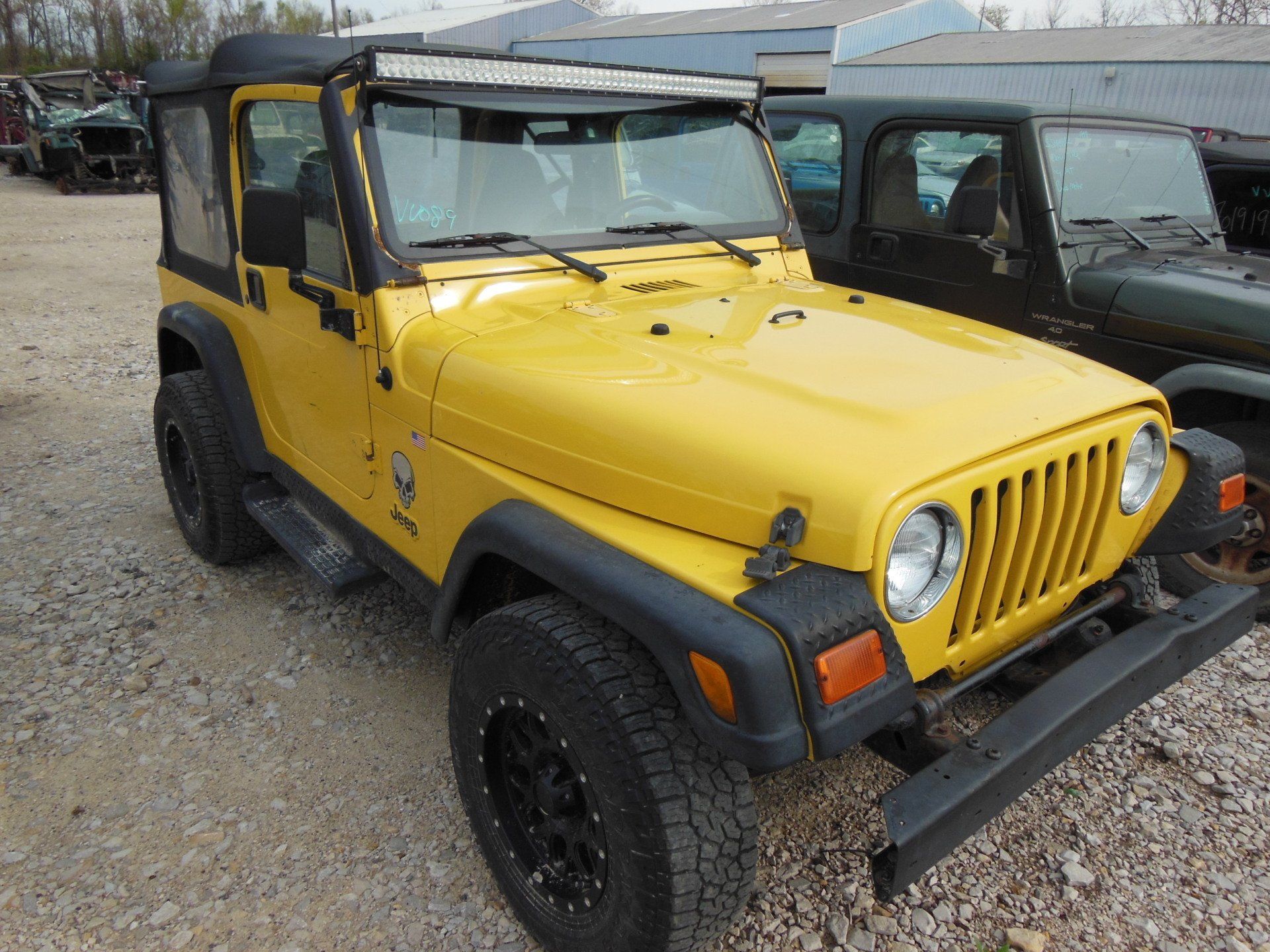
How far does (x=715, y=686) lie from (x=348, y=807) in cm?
157

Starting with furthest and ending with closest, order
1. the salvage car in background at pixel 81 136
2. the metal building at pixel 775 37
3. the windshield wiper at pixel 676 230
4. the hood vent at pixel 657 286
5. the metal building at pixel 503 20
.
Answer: the metal building at pixel 775 37 < the metal building at pixel 503 20 < the salvage car in background at pixel 81 136 < the windshield wiper at pixel 676 230 < the hood vent at pixel 657 286

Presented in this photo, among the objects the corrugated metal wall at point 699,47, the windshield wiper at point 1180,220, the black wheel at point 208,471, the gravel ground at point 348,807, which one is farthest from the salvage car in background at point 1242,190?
the corrugated metal wall at point 699,47

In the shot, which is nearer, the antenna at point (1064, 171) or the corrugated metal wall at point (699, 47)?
the antenna at point (1064, 171)

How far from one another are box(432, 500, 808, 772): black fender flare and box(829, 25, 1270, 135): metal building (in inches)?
633

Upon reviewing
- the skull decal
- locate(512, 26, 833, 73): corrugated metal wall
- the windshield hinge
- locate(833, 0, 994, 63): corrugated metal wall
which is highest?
locate(833, 0, 994, 63): corrugated metal wall

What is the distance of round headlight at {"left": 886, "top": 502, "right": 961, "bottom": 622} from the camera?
5.88 ft

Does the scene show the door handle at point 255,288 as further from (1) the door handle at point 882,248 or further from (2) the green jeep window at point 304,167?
(1) the door handle at point 882,248

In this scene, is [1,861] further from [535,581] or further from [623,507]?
[623,507]

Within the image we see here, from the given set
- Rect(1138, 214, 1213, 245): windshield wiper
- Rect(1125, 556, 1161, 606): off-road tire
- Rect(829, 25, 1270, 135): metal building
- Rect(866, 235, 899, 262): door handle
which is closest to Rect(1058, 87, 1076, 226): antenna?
Rect(1138, 214, 1213, 245): windshield wiper

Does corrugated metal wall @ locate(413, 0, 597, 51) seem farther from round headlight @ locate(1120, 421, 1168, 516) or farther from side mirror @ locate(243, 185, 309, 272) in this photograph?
round headlight @ locate(1120, 421, 1168, 516)

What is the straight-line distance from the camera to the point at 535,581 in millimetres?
2367

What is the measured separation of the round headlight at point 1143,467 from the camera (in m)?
2.31

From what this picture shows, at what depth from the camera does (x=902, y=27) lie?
24844 millimetres

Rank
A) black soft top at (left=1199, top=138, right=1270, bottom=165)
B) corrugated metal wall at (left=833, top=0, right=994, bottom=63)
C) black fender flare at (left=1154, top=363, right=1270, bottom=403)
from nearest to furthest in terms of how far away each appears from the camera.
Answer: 1. black fender flare at (left=1154, top=363, right=1270, bottom=403)
2. black soft top at (left=1199, top=138, right=1270, bottom=165)
3. corrugated metal wall at (left=833, top=0, right=994, bottom=63)
